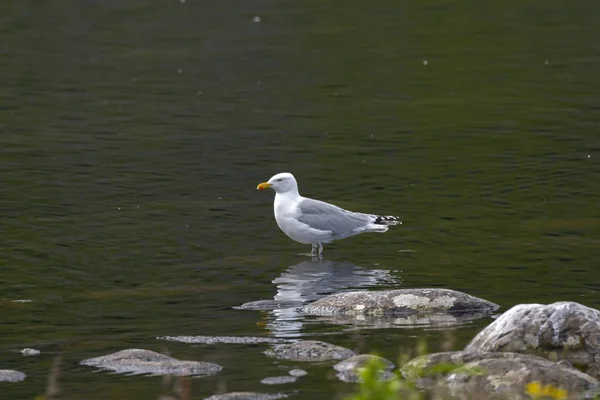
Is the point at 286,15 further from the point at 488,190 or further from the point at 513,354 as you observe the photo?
the point at 513,354

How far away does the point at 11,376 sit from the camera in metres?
12.4

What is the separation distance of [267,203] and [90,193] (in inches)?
125

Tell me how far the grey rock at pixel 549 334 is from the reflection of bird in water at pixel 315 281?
9.35 ft

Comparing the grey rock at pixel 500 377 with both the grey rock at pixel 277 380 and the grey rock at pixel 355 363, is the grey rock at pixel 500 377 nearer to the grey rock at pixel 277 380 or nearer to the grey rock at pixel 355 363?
the grey rock at pixel 355 363

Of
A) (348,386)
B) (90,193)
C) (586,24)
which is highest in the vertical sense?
(586,24)

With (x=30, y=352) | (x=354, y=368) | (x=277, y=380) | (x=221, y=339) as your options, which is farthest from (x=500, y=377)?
(x=30, y=352)

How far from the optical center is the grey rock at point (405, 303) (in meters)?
14.8

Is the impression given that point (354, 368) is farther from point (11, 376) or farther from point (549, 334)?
point (11, 376)

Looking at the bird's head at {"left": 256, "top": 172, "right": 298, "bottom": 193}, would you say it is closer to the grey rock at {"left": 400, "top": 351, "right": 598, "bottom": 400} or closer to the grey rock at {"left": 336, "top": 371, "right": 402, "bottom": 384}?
the grey rock at {"left": 336, "top": 371, "right": 402, "bottom": 384}

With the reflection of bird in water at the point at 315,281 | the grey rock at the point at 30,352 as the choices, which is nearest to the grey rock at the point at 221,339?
the reflection of bird in water at the point at 315,281

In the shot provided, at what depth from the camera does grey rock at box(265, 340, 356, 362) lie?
12.7m

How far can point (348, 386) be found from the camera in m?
11.7

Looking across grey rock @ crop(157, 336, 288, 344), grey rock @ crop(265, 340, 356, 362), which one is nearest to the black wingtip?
grey rock @ crop(157, 336, 288, 344)

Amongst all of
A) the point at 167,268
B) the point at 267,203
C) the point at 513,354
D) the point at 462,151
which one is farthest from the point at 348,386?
the point at 462,151
